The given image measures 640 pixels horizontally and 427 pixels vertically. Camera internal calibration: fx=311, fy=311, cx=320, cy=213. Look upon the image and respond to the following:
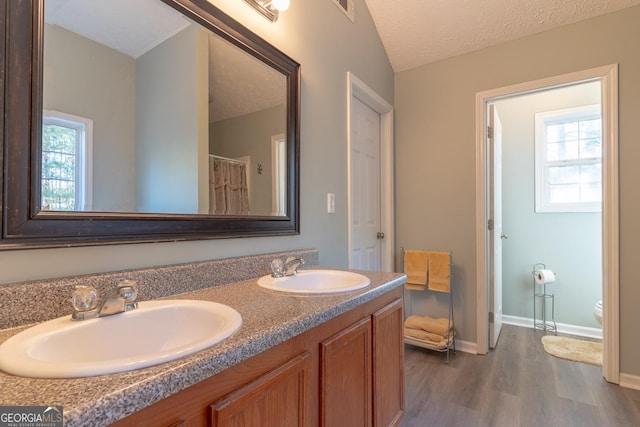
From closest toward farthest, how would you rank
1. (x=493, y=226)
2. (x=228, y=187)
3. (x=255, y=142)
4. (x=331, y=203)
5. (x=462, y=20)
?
(x=228, y=187) → (x=255, y=142) → (x=331, y=203) → (x=462, y=20) → (x=493, y=226)

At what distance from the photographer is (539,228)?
3100 millimetres

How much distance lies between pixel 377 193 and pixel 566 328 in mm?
2258

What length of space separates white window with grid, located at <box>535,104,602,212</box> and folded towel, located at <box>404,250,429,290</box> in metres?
1.52

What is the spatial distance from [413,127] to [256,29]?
173 cm

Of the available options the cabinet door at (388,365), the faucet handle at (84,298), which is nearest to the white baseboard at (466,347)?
the cabinet door at (388,365)

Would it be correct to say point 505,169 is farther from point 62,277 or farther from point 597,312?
point 62,277

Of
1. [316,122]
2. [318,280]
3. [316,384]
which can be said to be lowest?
[316,384]

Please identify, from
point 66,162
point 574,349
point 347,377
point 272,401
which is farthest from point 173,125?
point 574,349

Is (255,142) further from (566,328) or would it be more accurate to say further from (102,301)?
(566,328)

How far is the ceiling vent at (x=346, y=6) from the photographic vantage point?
6.50ft

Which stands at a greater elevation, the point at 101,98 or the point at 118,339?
the point at 101,98

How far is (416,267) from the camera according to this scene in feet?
8.34

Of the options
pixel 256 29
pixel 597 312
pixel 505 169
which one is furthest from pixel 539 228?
pixel 256 29

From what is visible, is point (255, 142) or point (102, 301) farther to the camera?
point (255, 142)
